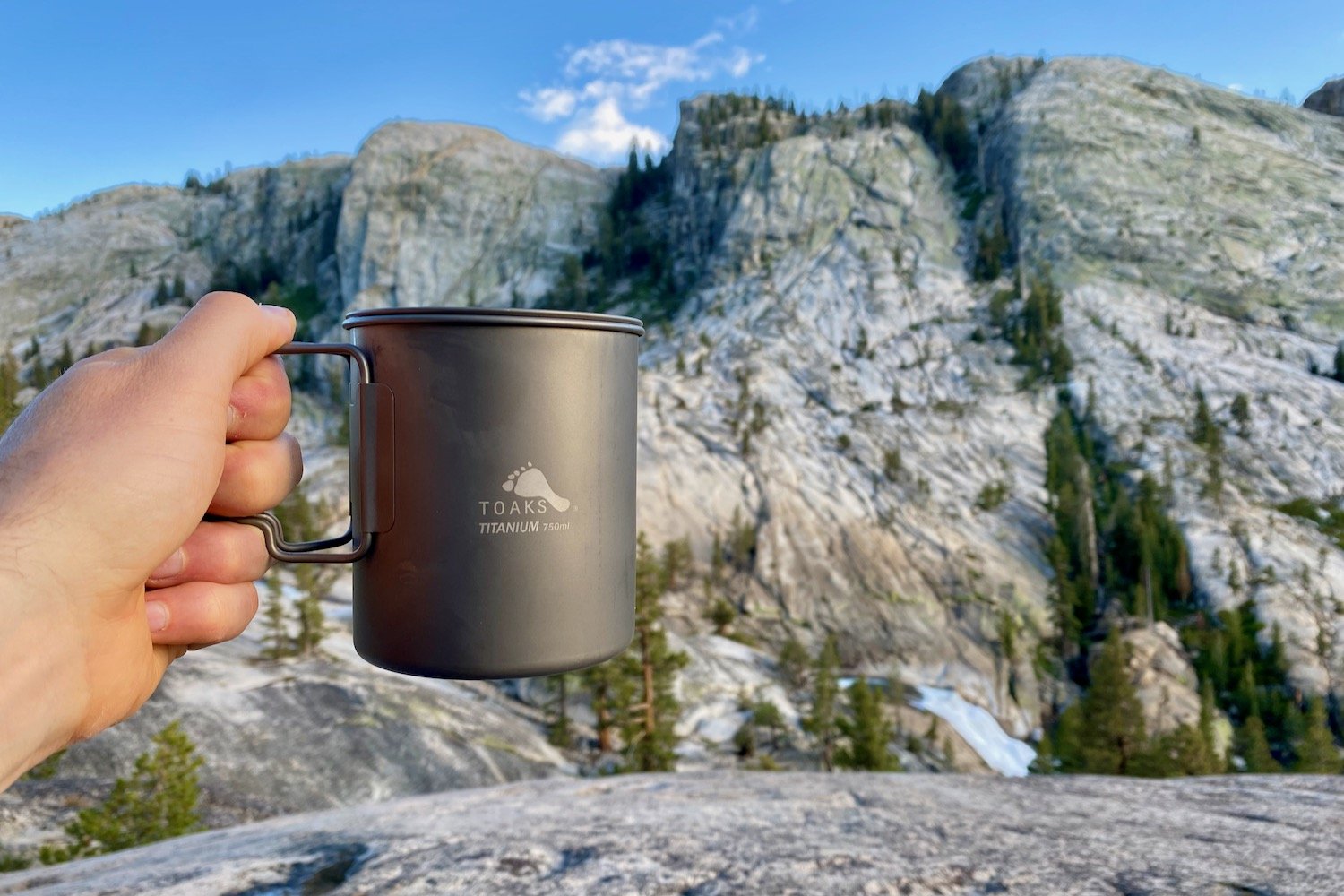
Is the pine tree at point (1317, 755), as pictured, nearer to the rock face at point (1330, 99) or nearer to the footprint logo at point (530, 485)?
the footprint logo at point (530, 485)

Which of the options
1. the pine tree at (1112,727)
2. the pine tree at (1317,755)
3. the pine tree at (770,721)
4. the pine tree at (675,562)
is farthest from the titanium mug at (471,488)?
the pine tree at (675,562)

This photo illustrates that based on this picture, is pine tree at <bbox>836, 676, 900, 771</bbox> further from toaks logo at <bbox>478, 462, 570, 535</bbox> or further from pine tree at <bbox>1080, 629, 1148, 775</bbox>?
toaks logo at <bbox>478, 462, 570, 535</bbox>

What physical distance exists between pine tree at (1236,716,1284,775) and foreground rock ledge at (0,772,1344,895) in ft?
95.9

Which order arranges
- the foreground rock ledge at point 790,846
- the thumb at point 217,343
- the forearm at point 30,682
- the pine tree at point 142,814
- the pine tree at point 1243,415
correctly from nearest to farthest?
the forearm at point 30,682, the thumb at point 217,343, the foreground rock ledge at point 790,846, the pine tree at point 142,814, the pine tree at point 1243,415

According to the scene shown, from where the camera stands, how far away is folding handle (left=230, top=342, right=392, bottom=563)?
232cm

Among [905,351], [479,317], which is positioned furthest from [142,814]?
[905,351]

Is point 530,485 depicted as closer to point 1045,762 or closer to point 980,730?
point 1045,762

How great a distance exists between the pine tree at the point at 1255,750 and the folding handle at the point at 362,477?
119ft

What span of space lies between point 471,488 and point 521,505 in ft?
0.47

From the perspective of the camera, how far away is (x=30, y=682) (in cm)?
189

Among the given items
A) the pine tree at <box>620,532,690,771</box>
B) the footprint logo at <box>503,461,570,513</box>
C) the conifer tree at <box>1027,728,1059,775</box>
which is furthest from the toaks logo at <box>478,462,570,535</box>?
the conifer tree at <box>1027,728,1059,775</box>

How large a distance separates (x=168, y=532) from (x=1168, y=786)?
275 inches

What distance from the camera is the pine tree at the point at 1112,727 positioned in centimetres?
2358

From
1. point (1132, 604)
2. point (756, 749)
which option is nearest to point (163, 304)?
point (756, 749)
